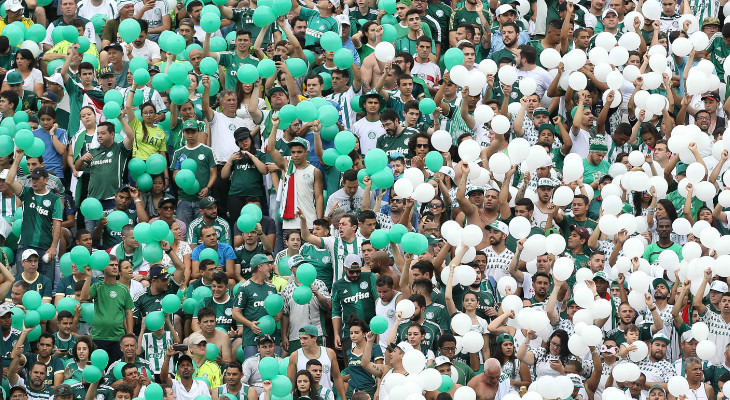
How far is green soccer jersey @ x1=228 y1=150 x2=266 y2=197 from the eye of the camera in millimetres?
16719

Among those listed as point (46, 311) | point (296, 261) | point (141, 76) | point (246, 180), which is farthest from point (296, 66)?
point (46, 311)

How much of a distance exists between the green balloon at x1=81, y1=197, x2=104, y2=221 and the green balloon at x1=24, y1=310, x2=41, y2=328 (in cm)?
130

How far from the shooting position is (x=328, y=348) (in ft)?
49.5

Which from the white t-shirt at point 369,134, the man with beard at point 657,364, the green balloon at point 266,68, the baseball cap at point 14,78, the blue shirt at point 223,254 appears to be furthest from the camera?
the baseball cap at point 14,78

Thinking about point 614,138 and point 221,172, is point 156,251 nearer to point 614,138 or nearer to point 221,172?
point 221,172

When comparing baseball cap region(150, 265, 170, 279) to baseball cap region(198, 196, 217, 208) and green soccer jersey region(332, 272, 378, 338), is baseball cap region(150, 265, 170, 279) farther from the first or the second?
green soccer jersey region(332, 272, 378, 338)

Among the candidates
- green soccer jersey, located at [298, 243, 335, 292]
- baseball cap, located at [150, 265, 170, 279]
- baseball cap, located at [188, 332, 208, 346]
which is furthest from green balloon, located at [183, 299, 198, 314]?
green soccer jersey, located at [298, 243, 335, 292]

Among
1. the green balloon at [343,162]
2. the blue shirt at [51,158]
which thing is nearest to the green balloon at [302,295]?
the green balloon at [343,162]

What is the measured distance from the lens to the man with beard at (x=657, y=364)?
14891 mm

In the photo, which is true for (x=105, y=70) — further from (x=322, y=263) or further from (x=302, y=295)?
(x=302, y=295)

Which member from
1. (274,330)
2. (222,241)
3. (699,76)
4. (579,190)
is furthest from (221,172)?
(699,76)

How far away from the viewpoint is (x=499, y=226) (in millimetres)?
15883

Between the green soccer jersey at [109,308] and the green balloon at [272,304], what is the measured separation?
1219 millimetres

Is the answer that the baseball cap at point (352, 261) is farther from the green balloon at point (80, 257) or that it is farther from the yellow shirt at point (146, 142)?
the yellow shirt at point (146, 142)
